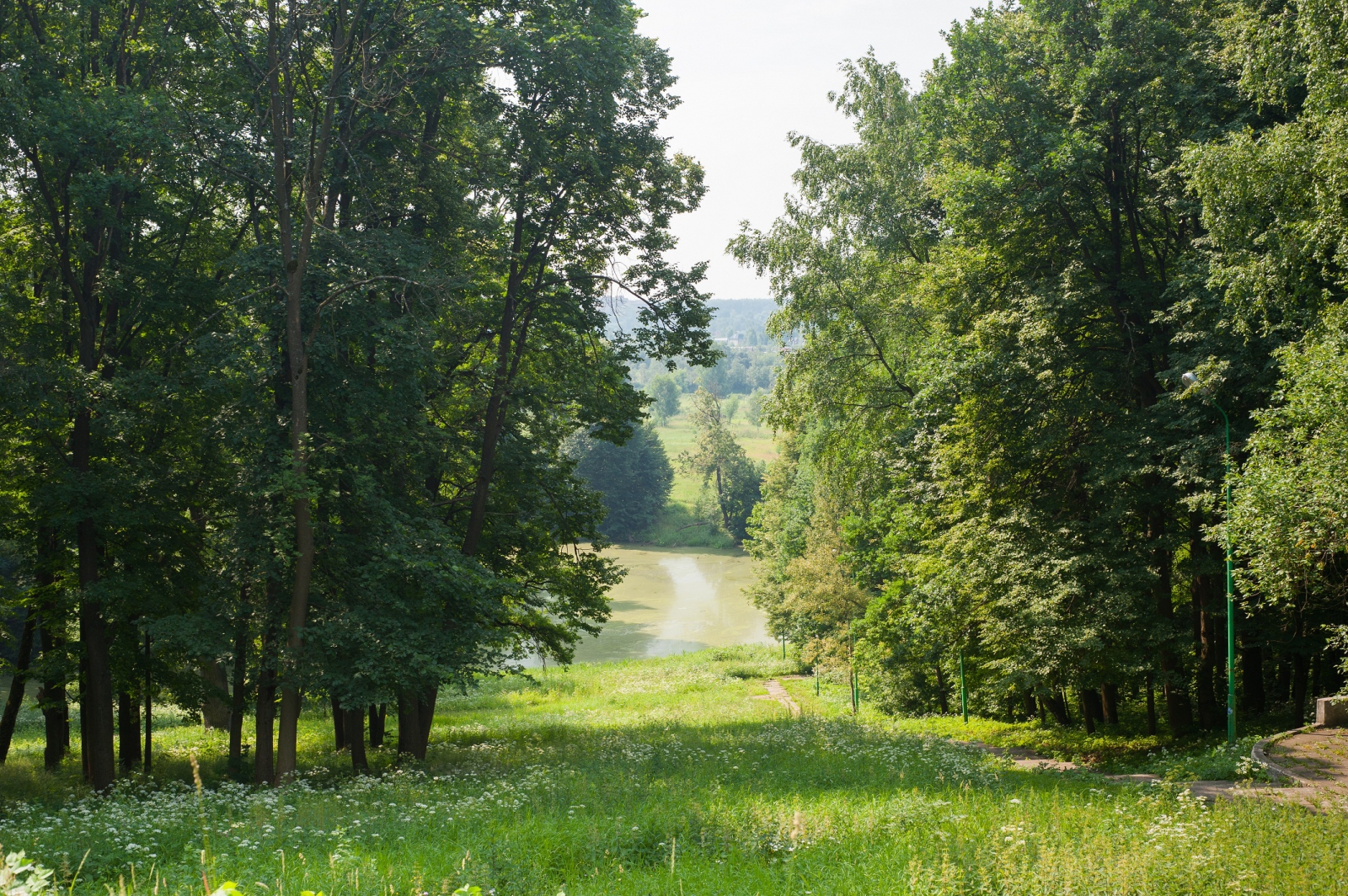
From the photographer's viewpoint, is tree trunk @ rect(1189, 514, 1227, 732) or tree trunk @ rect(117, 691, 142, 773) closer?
tree trunk @ rect(1189, 514, 1227, 732)

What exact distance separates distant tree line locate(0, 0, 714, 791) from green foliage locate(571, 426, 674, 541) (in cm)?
8083

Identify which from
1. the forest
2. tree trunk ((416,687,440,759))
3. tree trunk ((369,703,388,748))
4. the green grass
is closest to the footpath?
the green grass

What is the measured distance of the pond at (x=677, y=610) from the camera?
50.8m

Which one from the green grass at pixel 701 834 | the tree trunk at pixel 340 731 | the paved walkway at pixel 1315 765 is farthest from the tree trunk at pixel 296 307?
the paved walkway at pixel 1315 765

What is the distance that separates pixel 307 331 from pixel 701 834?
34.3 feet

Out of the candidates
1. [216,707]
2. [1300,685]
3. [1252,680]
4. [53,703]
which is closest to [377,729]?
[216,707]

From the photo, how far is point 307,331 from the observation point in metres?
13.8

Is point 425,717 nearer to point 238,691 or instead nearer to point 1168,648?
point 238,691

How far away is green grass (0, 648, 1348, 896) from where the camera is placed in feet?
19.5

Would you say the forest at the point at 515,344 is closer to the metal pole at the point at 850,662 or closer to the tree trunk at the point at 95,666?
the tree trunk at the point at 95,666

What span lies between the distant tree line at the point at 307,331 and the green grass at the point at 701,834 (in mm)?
3176

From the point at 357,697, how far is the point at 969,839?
864cm

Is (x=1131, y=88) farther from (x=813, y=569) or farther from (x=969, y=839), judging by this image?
(x=813, y=569)

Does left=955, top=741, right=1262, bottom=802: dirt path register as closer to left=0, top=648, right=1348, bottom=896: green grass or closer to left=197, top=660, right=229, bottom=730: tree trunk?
left=0, top=648, right=1348, bottom=896: green grass
